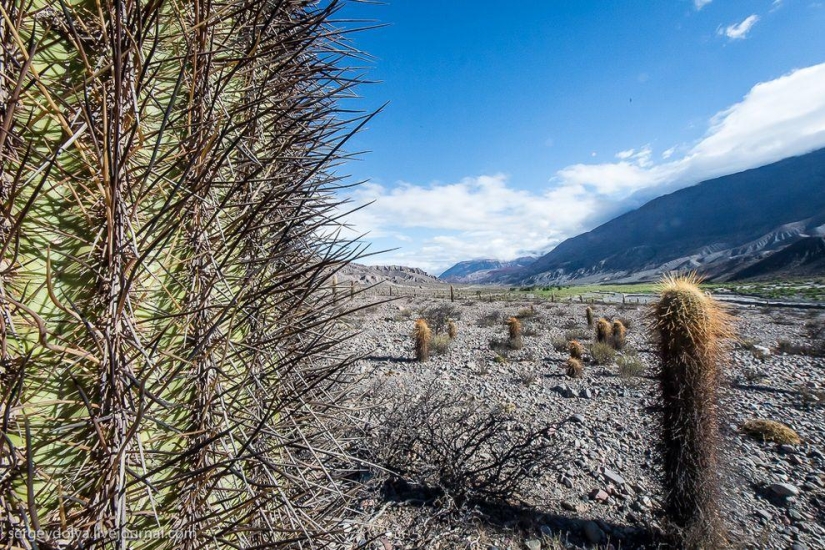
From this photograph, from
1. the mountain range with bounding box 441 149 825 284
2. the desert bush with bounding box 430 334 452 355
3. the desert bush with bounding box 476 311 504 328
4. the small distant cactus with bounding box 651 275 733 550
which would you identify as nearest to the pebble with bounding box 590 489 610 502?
the small distant cactus with bounding box 651 275 733 550

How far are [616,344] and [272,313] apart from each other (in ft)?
44.0

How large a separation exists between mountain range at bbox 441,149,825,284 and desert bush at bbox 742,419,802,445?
92.6 m

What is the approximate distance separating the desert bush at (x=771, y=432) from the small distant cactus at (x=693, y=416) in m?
3.37

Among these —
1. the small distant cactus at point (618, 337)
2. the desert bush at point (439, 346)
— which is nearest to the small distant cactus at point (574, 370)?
the desert bush at point (439, 346)

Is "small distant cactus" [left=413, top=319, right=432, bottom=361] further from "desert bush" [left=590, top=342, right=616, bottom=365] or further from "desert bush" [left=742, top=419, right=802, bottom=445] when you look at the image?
"desert bush" [left=742, top=419, right=802, bottom=445]

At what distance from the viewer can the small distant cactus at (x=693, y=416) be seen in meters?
3.46

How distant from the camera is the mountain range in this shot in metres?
105

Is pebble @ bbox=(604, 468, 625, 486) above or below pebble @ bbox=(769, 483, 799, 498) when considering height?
above

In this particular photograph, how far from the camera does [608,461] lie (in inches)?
198

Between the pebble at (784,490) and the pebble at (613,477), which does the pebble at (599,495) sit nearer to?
the pebble at (613,477)

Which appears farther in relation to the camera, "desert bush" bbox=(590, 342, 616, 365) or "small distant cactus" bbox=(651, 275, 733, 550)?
"desert bush" bbox=(590, 342, 616, 365)

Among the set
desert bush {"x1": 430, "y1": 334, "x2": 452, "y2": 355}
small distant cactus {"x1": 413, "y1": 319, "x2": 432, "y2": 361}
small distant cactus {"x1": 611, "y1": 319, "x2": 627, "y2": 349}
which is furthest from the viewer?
small distant cactus {"x1": 611, "y1": 319, "x2": 627, "y2": 349}

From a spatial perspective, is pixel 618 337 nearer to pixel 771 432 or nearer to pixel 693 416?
pixel 771 432

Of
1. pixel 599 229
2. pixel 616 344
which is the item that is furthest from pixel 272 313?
pixel 599 229
